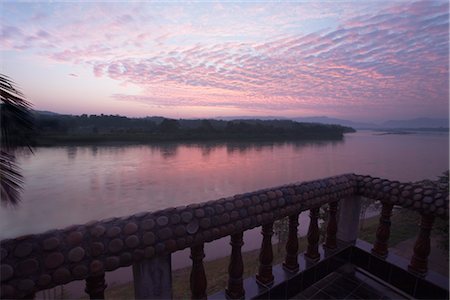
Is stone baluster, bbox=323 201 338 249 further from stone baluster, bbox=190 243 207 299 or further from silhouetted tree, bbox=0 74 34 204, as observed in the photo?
silhouetted tree, bbox=0 74 34 204

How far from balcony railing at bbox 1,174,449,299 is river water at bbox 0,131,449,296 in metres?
12.3

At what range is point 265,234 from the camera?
2.05 m

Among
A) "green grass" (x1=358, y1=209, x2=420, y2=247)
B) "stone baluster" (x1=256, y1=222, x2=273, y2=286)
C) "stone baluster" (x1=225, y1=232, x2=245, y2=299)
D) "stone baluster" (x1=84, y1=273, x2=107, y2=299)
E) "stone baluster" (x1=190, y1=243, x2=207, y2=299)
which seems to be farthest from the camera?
"green grass" (x1=358, y1=209, x2=420, y2=247)

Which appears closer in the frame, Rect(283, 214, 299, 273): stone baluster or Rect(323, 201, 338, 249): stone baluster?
Rect(283, 214, 299, 273): stone baluster

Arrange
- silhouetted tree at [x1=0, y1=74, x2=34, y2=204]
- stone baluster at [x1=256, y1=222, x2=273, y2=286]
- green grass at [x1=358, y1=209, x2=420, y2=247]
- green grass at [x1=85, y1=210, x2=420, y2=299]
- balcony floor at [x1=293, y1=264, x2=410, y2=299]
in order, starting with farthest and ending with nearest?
green grass at [x1=358, y1=209, x2=420, y2=247] < green grass at [x1=85, y1=210, x2=420, y2=299] < silhouetted tree at [x1=0, y1=74, x2=34, y2=204] < balcony floor at [x1=293, y1=264, x2=410, y2=299] < stone baluster at [x1=256, y1=222, x2=273, y2=286]

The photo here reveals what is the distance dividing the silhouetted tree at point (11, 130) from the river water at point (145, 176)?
30.9 feet

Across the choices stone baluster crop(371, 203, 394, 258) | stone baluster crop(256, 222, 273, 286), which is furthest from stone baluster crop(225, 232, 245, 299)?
stone baluster crop(371, 203, 394, 258)

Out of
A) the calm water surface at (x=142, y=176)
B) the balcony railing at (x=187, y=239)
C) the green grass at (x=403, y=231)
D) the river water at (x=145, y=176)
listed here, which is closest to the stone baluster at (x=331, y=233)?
the balcony railing at (x=187, y=239)

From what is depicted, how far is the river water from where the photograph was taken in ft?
62.1

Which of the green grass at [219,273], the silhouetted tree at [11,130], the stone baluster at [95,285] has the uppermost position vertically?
the silhouetted tree at [11,130]

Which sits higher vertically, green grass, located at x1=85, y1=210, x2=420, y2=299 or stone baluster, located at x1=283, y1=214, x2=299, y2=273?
stone baluster, located at x1=283, y1=214, x2=299, y2=273

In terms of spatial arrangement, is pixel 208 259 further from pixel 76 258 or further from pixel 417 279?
→ pixel 76 258

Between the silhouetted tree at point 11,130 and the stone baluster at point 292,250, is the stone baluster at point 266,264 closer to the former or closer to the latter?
the stone baluster at point 292,250

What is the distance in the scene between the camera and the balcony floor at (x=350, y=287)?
2510mm
